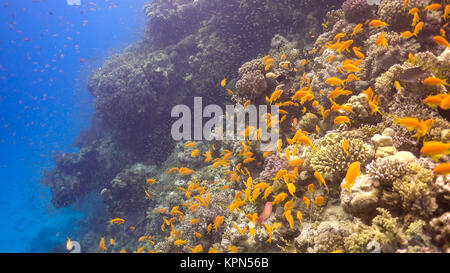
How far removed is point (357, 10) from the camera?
7.73 meters

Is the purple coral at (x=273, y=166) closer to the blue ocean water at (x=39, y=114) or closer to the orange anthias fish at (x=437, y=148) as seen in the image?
the orange anthias fish at (x=437, y=148)

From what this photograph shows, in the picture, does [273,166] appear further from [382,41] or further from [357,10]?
[357,10]

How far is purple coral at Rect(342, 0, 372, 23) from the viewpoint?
25.0 ft

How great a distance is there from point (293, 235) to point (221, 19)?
12462 mm

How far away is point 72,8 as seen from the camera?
114188 mm

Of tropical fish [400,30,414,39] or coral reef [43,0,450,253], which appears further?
tropical fish [400,30,414,39]

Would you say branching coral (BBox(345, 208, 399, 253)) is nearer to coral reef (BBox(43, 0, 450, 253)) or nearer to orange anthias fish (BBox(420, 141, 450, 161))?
coral reef (BBox(43, 0, 450, 253))
